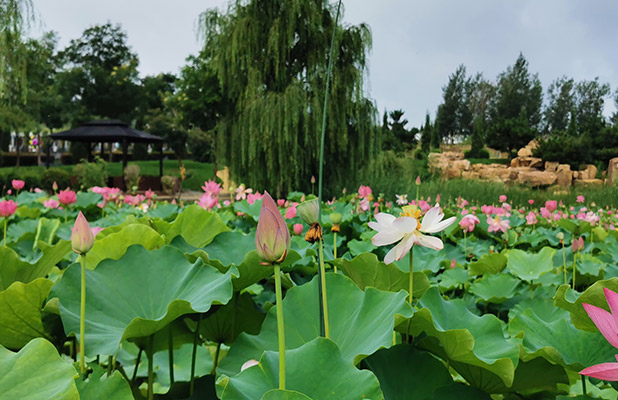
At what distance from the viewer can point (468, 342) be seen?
48 cm

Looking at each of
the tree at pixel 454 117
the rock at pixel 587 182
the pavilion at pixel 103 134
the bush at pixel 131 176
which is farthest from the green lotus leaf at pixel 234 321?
the tree at pixel 454 117

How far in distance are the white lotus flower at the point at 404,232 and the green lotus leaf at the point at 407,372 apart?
11 cm

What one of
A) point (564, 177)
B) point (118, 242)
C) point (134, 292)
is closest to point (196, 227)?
point (118, 242)

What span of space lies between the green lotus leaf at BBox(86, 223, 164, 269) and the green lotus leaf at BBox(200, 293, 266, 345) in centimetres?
17

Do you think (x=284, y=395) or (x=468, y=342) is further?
(x=468, y=342)

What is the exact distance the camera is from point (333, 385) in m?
0.38

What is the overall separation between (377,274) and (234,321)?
229 millimetres

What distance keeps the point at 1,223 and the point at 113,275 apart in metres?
1.30

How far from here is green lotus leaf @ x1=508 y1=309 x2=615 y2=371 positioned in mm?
512

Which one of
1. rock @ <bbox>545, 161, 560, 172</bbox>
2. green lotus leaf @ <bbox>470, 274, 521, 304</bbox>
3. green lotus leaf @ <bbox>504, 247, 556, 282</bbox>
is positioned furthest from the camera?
rock @ <bbox>545, 161, 560, 172</bbox>

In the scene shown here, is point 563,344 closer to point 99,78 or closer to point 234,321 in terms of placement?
point 234,321

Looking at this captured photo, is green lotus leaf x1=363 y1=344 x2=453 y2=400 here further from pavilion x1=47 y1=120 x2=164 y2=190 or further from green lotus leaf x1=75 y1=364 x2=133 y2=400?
pavilion x1=47 y1=120 x2=164 y2=190

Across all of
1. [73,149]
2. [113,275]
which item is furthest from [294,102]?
[73,149]

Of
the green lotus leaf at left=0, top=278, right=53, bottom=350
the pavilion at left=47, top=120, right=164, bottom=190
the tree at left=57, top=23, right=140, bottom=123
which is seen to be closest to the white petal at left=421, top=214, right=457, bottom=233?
the green lotus leaf at left=0, top=278, right=53, bottom=350
